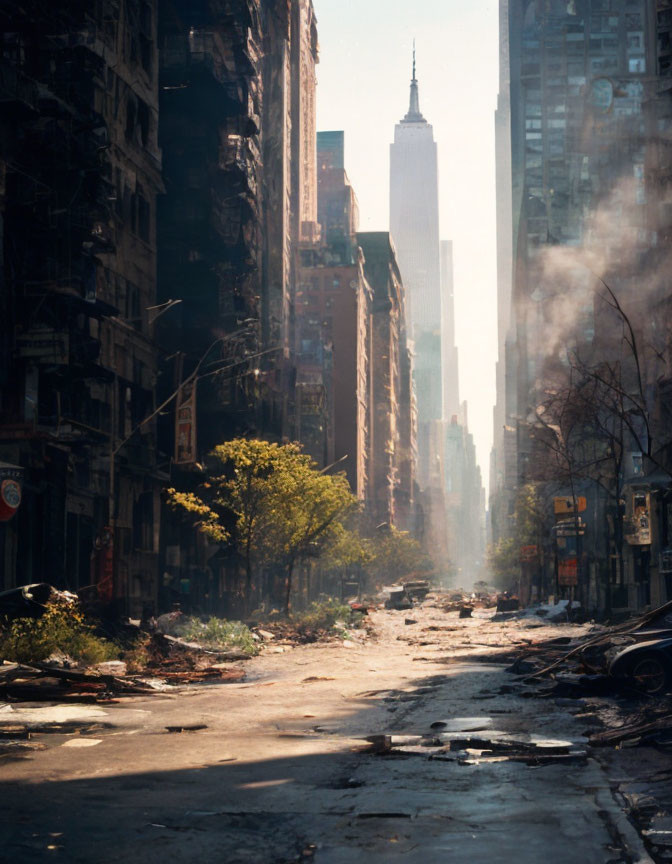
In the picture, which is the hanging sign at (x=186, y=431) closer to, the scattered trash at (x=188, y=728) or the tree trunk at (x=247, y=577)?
the tree trunk at (x=247, y=577)

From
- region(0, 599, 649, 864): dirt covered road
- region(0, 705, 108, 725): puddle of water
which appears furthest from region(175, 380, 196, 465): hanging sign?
region(0, 705, 108, 725): puddle of water

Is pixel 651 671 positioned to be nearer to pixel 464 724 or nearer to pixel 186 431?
pixel 464 724

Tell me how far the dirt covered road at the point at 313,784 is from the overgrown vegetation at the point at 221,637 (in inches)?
529

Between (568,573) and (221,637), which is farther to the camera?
(568,573)

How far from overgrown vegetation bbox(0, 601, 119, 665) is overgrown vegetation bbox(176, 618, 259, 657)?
5.90 meters

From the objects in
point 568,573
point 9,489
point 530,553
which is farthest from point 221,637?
point 530,553

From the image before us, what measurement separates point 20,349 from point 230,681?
15.9 metres

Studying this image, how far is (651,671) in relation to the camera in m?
18.1

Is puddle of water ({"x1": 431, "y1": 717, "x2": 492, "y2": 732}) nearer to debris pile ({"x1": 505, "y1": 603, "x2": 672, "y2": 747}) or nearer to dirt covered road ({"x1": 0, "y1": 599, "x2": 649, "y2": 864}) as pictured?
dirt covered road ({"x1": 0, "y1": 599, "x2": 649, "y2": 864})

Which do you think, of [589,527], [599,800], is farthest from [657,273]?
[599,800]

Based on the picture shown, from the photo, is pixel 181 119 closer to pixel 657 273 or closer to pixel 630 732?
pixel 657 273

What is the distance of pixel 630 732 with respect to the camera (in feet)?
44.7

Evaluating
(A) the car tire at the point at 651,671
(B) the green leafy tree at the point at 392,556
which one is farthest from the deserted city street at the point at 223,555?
(B) the green leafy tree at the point at 392,556

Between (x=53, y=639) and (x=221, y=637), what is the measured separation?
11070 millimetres
